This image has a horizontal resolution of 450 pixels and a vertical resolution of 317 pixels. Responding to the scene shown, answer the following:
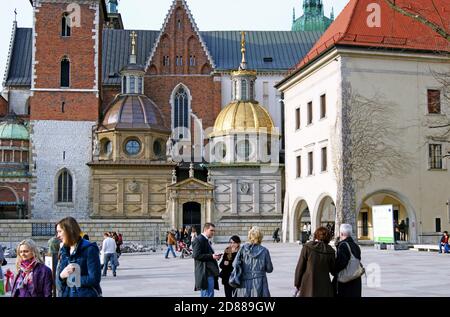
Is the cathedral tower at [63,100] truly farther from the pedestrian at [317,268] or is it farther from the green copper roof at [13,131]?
the pedestrian at [317,268]

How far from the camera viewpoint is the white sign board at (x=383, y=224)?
101 feet

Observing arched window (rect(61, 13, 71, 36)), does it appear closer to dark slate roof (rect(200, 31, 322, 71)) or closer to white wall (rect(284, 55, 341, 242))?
dark slate roof (rect(200, 31, 322, 71))

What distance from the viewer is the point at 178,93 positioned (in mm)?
59719

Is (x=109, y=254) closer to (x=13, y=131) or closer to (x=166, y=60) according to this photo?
(x=13, y=131)

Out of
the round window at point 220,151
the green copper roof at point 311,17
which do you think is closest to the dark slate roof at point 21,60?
the round window at point 220,151

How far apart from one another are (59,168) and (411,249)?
27.7 m

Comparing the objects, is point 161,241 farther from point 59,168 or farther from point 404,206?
point 404,206

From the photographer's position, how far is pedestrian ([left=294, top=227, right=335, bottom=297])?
29.2 ft

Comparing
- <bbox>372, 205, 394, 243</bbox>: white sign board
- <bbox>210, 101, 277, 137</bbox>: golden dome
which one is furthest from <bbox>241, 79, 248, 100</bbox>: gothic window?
<bbox>372, 205, 394, 243</bbox>: white sign board

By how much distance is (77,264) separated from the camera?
7.56 metres

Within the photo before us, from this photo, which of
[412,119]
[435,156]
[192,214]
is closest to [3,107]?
[192,214]

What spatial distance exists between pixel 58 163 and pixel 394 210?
24.7m

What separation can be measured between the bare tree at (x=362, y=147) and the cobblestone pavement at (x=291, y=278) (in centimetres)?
Result: 609
